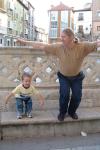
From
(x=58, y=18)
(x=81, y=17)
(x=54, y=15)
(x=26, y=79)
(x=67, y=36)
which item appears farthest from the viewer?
(x=54, y=15)

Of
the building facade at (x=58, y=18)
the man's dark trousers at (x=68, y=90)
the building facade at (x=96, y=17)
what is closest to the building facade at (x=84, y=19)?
the building facade at (x=58, y=18)

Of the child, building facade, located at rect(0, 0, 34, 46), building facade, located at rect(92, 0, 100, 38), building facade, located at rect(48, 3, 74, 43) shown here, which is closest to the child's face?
the child

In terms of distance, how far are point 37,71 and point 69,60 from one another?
121 cm

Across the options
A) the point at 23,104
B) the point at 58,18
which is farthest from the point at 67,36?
the point at 58,18

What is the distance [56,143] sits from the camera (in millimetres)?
5586

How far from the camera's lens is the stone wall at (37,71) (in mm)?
6781

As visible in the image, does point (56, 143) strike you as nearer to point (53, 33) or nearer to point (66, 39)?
point (66, 39)

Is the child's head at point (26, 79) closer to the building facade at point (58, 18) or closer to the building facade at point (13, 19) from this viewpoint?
the building facade at point (13, 19)

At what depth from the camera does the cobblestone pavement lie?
533 cm

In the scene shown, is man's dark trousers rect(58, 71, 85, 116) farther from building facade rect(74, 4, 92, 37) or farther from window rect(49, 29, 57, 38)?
window rect(49, 29, 57, 38)

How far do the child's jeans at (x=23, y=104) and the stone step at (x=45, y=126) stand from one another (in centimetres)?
15

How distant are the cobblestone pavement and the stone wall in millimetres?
1212

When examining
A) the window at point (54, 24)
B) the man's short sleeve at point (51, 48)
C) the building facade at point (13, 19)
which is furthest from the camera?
the window at point (54, 24)

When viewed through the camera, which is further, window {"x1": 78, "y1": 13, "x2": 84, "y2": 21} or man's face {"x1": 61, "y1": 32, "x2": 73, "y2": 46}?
window {"x1": 78, "y1": 13, "x2": 84, "y2": 21}
